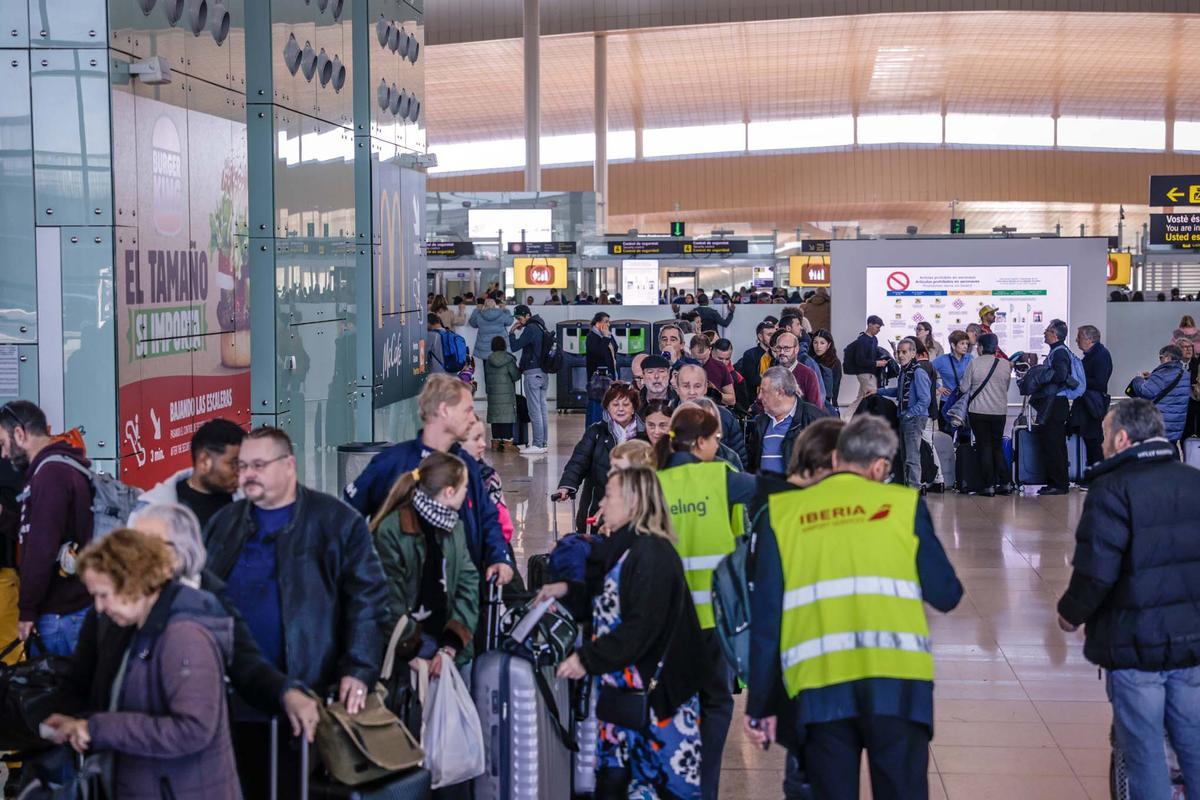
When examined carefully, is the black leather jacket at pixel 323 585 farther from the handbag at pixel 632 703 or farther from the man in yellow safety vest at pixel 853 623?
the man in yellow safety vest at pixel 853 623

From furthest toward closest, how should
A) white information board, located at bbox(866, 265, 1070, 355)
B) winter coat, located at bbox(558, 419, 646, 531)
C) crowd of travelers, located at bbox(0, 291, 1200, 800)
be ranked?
white information board, located at bbox(866, 265, 1070, 355)
winter coat, located at bbox(558, 419, 646, 531)
crowd of travelers, located at bbox(0, 291, 1200, 800)

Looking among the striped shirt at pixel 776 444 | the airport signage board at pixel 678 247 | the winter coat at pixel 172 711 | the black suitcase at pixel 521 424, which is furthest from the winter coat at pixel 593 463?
the airport signage board at pixel 678 247

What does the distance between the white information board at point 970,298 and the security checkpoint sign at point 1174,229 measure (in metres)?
5.83

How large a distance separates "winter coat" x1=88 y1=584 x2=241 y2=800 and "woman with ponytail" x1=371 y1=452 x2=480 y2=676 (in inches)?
48.3

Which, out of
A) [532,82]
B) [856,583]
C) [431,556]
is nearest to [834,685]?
[856,583]

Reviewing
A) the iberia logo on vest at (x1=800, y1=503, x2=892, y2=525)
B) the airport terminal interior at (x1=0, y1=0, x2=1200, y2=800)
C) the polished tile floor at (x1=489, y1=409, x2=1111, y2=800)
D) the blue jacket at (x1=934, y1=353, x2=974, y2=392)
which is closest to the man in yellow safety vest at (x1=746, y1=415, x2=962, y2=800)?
the iberia logo on vest at (x1=800, y1=503, x2=892, y2=525)

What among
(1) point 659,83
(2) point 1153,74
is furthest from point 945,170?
(1) point 659,83

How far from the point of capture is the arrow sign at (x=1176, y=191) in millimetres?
27506

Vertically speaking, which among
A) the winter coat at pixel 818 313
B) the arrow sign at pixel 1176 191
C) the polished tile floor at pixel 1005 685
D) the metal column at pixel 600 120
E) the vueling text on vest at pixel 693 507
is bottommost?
the polished tile floor at pixel 1005 685

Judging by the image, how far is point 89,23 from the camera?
5.78 metres

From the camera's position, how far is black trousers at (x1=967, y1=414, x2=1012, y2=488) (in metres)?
14.8

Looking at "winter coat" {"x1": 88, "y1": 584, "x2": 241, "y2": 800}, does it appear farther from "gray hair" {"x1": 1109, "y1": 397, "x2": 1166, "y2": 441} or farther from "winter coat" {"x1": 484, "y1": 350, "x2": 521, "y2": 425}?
"winter coat" {"x1": 484, "y1": 350, "x2": 521, "y2": 425}

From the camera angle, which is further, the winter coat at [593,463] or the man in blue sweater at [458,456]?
the winter coat at [593,463]

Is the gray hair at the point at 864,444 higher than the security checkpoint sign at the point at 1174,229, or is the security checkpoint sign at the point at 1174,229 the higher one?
the security checkpoint sign at the point at 1174,229
